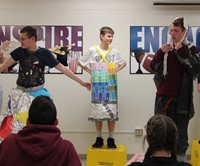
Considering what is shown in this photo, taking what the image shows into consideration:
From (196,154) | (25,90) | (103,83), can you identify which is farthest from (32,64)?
(196,154)

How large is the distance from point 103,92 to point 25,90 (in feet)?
3.44

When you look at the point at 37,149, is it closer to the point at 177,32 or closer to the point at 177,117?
the point at 177,117

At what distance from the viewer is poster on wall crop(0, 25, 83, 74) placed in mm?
4977

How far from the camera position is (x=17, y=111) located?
3537mm

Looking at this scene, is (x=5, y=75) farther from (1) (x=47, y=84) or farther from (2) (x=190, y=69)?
(2) (x=190, y=69)

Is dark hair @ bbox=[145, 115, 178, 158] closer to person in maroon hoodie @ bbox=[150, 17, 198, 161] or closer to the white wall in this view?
person in maroon hoodie @ bbox=[150, 17, 198, 161]

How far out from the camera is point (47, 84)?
16.5 ft

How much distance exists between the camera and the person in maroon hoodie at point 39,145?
176 cm

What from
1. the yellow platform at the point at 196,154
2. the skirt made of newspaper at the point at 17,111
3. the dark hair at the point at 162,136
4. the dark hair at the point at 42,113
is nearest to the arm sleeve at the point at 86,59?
the skirt made of newspaper at the point at 17,111

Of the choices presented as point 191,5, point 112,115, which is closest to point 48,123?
point 112,115

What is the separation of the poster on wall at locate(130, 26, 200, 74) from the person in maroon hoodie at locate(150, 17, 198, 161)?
1.44 meters

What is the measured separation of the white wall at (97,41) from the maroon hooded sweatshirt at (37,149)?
10.5ft

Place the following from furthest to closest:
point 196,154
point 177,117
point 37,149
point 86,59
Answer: point 86,59, point 196,154, point 177,117, point 37,149

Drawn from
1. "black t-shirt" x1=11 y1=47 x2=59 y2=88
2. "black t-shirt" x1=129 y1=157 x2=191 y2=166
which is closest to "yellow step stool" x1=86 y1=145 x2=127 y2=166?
"black t-shirt" x1=11 y1=47 x2=59 y2=88
